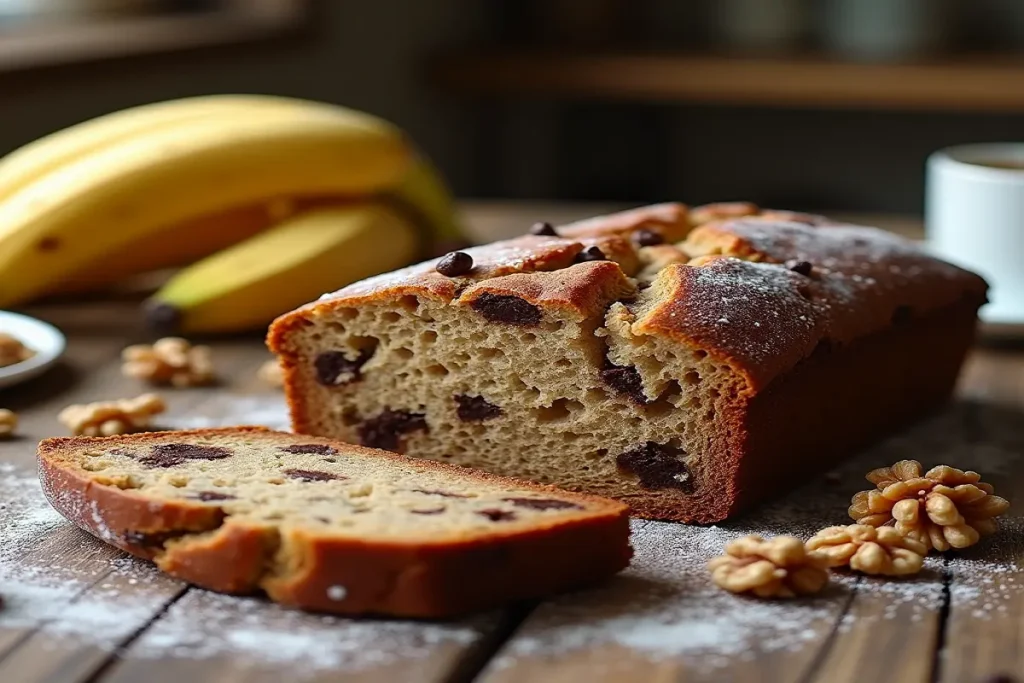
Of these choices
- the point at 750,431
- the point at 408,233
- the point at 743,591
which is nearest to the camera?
the point at 743,591

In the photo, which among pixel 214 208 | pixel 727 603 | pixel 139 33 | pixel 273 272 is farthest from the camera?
pixel 139 33

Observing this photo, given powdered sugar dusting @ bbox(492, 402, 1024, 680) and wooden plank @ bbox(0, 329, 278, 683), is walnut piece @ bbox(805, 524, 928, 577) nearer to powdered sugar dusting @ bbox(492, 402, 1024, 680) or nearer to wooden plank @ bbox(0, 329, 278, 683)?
powdered sugar dusting @ bbox(492, 402, 1024, 680)

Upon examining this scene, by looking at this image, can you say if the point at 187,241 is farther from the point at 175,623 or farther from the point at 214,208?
the point at 175,623

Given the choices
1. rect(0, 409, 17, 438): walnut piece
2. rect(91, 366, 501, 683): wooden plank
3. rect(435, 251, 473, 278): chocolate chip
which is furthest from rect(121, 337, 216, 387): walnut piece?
rect(91, 366, 501, 683): wooden plank

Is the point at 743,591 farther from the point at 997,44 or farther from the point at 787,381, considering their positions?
the point at 997,44

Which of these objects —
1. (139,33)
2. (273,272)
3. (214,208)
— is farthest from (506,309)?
(139,33)

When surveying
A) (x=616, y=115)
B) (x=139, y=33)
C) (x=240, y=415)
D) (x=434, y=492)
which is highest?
(x=139, y=33)

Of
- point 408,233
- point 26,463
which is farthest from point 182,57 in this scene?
point 26,463
